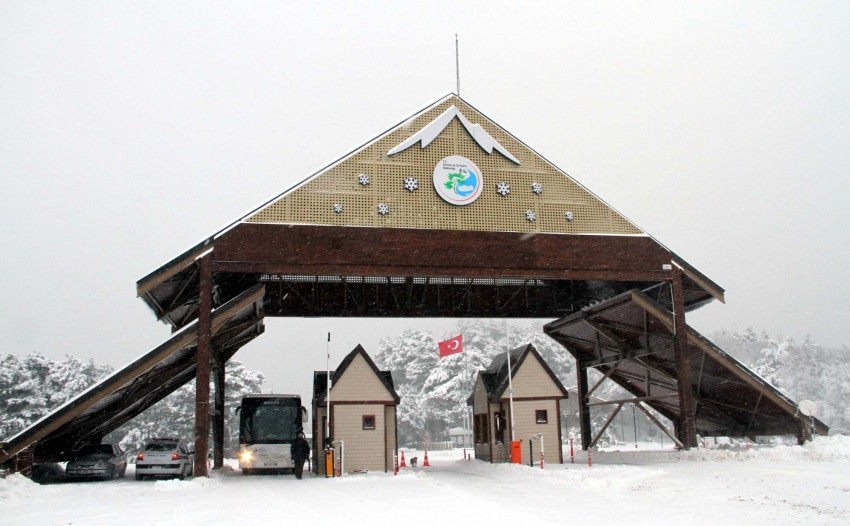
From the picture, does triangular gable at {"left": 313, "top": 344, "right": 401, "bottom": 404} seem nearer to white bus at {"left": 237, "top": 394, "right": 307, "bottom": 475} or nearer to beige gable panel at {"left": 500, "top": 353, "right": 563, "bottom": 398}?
white bus at {"left": 237, "top": 394, "right": 307, "bottom": 475}

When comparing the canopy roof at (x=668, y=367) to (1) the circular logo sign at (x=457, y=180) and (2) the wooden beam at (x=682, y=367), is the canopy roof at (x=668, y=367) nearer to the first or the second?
(2) the wooden beam at (x=682, y=367)

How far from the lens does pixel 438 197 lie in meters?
25.1

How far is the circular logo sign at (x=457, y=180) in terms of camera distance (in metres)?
25.2

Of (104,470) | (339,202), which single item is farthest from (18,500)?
(339,202)

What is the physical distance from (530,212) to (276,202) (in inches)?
346

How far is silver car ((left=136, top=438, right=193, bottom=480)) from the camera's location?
78.7 feet

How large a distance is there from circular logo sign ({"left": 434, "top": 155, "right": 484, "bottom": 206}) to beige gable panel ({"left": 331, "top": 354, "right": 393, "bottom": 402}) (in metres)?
7.51

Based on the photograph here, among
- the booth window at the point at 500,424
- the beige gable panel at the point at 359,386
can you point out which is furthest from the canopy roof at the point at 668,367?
the beige gable panel at the point at 359,386

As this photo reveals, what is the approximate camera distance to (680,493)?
52.9ft

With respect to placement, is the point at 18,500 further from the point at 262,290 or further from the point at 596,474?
the point at 596,474

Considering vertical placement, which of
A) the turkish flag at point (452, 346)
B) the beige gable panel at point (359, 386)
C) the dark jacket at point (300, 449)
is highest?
the turkish flag at point (452, 346)

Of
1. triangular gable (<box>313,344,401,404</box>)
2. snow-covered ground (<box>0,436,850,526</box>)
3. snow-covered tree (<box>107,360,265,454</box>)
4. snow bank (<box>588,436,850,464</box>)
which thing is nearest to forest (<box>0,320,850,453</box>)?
snow-covered tree (<box>107,360,265,454</box>)

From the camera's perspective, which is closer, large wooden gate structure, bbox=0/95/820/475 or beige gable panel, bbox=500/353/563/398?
large wooden gate structure, bbox=0/95/820/475

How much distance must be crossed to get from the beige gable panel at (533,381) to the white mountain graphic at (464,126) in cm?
956
